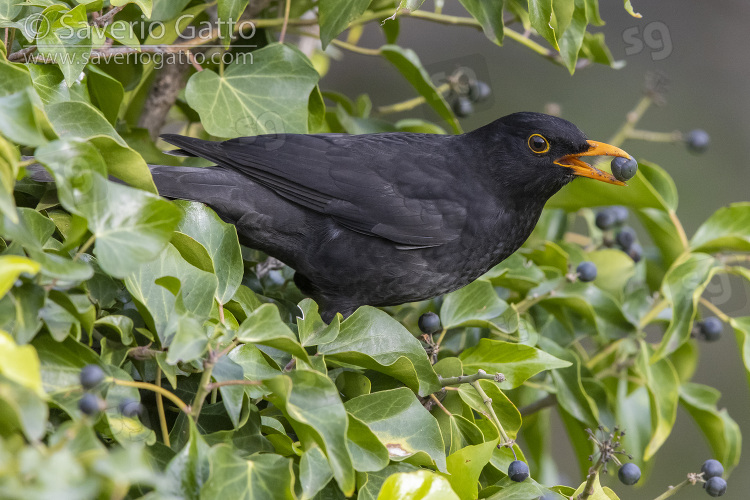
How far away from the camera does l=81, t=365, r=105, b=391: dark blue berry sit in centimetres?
150

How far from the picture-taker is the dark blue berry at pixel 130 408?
1.56 m

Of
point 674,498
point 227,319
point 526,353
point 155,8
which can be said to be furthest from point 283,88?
point 674,498

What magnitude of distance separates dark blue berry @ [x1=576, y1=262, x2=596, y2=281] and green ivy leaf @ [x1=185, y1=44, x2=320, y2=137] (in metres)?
1.17

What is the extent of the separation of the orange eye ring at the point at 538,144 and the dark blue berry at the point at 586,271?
1.79ft

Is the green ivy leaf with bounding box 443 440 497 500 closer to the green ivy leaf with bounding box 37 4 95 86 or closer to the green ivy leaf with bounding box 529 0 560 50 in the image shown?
the green ivy leaf with bounding box 529 0 560 50

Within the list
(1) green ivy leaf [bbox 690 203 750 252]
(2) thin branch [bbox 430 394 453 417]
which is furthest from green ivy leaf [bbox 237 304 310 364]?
(1) green ivy leaf [bbox 690 203 750 252]

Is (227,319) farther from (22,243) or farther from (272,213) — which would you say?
(272,213)

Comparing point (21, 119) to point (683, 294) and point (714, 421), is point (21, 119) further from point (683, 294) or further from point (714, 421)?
point (714, 421)

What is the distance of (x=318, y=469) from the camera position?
5.28ft

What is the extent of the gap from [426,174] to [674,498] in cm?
531

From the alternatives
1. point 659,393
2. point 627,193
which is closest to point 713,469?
point 659,393

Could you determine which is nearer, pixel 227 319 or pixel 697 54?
pixel 227 319

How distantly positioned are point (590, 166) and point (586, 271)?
45 cm

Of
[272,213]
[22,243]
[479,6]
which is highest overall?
[479,6]
